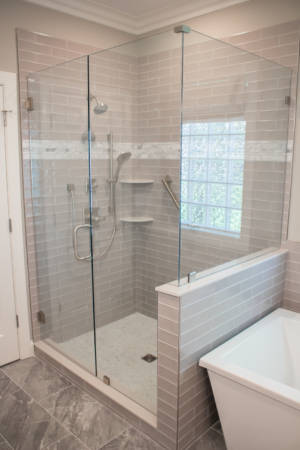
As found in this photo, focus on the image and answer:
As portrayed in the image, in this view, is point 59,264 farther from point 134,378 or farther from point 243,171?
point 243,171

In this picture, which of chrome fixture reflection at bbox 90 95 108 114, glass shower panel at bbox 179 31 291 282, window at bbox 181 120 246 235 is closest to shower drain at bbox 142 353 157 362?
glass shower panel at bbox 179 31 291 282

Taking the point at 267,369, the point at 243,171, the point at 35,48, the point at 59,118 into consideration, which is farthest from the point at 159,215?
the point at 35,48

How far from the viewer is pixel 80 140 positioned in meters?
2.59

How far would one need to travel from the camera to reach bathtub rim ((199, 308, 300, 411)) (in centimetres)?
162

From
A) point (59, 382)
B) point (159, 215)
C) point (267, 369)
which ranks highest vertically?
point (159, 215)

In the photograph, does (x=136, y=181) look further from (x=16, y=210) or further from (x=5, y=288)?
(x=5, y=288)

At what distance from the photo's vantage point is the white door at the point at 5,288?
8.80 feet

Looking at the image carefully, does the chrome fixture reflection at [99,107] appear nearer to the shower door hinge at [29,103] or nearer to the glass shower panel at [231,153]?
the shower door hinge at [29,103]

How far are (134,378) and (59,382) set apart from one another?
0.57m

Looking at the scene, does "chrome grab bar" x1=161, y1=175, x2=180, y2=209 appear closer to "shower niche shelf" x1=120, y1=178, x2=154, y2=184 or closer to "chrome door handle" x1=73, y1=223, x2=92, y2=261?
"shower niche shelf" x1=120, y1=178, x2=154, y2=184

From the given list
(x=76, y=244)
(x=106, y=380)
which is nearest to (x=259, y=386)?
(x=106, y=380)

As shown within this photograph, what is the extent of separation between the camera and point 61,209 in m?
2.81

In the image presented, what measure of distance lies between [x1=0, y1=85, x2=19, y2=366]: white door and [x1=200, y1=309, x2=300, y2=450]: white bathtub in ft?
5.41

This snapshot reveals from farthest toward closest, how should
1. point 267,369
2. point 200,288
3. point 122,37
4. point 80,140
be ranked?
1. point 122,37
2. point 80,140
3. point 267,369
4. point 200,288
